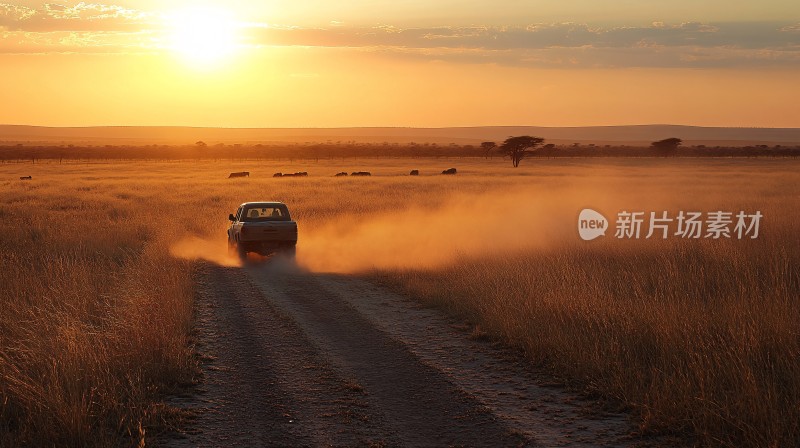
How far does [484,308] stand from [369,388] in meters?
4.32

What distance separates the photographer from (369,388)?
901cm

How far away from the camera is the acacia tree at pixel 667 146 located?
12381 cm

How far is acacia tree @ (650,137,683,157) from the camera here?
123812 millimetres

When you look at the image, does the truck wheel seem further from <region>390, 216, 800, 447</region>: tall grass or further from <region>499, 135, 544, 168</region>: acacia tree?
<region>499, 135, 544, 168</region>: acacia tree

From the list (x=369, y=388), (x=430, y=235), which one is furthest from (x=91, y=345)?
(x=430, y=235)

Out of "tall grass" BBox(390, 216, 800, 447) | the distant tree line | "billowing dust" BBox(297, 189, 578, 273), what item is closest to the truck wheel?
"billowing dust" BBox(297, 189, 578, 273)

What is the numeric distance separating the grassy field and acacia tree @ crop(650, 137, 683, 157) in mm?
95589

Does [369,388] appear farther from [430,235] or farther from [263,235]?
[430,235]

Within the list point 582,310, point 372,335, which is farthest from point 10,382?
point 582,310

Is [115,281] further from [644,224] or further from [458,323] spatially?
[644,224]

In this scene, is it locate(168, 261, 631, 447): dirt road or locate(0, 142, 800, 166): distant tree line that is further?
locate(0, 142, 800, 166): distant tree line

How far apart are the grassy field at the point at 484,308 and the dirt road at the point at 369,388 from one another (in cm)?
51

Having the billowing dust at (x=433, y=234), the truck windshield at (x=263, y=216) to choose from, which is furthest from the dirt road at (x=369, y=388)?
the truck windshield at (x=263, y=216)

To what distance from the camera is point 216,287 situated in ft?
55.9
